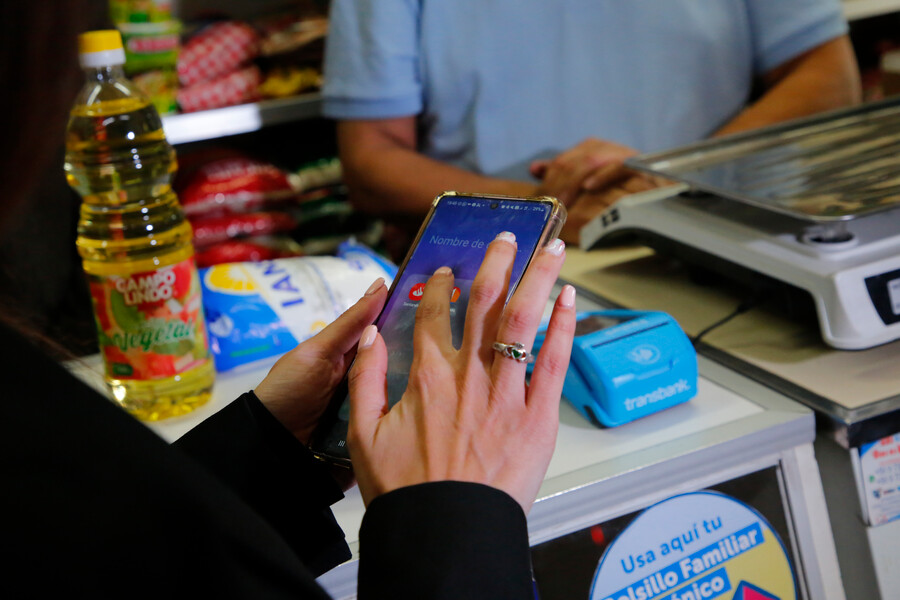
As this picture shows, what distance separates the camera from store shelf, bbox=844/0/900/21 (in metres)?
2.06

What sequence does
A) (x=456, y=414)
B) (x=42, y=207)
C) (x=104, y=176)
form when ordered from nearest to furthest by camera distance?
(x=456, y=414) < (x=104, y=176) < (x=42, y=207)

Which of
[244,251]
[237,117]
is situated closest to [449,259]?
[244,251]

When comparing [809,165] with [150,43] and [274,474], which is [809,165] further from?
[150,43]

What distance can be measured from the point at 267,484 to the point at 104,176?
16.9 inches

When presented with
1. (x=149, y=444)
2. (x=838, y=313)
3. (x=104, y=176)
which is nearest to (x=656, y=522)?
(x=838, y=313)

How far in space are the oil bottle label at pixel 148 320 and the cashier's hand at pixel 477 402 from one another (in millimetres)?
313

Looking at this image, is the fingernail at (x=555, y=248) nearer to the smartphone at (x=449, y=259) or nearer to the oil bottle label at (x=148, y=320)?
the smartphone at (x=449, y=259)

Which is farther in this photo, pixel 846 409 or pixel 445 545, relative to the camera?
pixel 846 409

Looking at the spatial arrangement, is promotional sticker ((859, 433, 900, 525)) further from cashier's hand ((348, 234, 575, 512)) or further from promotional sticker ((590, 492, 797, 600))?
cashier's hand ((348, 234, 575, 512))

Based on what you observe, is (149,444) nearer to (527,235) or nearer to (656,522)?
(527,235)

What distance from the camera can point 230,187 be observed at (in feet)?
5.58

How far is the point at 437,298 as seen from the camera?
553mm

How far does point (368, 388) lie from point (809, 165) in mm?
672

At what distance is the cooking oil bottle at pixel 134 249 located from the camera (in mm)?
766
